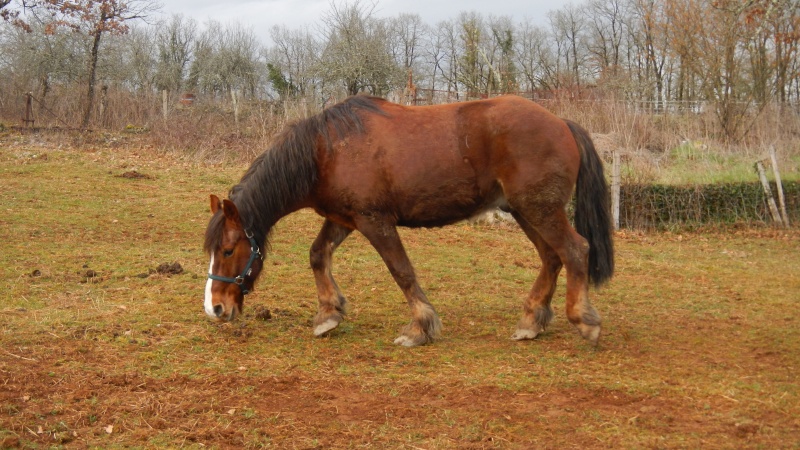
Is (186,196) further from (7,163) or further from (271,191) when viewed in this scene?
(271,191)

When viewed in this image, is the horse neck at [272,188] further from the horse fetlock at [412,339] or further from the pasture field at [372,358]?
the horse fetlock at [412,339]

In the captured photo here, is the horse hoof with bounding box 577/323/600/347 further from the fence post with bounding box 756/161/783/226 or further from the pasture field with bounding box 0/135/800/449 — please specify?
the fence post with bounding box 756/161/783/226

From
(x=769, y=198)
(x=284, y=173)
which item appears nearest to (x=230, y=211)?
(x=284, y=173)

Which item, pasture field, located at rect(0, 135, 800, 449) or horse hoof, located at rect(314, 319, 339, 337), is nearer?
pasture field, located at rect(0, 135, 800, 449)

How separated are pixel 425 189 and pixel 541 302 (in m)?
1.39

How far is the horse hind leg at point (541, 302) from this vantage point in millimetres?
5723

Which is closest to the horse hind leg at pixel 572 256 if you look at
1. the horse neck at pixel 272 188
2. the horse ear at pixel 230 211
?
the horse neck at pixel 272 188

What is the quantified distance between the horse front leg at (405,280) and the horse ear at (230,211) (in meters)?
0.97

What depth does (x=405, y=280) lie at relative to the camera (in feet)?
18.3

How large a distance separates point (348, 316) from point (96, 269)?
3.18 meters

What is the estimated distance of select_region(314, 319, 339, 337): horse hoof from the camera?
5.75m

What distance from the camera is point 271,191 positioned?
18.3 feet

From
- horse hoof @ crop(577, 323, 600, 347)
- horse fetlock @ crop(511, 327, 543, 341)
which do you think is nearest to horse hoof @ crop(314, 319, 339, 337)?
horse fetlock @ crop(511, 327, 543, 341)

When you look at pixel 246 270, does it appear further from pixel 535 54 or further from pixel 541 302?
pixel 535 54
